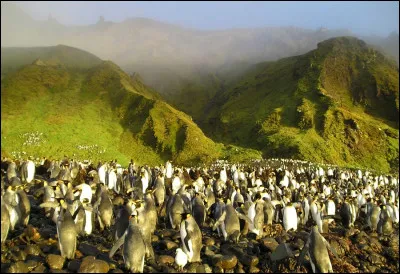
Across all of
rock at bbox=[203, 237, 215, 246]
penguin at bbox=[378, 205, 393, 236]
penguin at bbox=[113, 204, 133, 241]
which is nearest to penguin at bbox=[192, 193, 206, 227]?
rock at bbox=[203, 237, 215, 246]

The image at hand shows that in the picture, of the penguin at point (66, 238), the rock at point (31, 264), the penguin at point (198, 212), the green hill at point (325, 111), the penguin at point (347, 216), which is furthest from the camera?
the green hill at point (325, 111)

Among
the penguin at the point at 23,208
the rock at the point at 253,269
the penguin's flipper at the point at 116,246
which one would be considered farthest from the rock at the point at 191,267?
the penguin at the point at 23,208

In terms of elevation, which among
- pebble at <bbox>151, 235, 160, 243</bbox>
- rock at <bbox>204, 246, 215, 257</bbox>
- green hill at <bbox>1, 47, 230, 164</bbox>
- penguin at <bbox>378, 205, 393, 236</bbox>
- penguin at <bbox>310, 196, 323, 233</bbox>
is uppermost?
rock at <bbox>204, 246, 215, 257</bbox>

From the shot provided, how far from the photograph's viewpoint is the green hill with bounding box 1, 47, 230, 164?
169ft

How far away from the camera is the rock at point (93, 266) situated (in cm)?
943

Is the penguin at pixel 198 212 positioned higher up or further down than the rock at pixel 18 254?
further down

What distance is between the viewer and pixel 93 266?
9.53m

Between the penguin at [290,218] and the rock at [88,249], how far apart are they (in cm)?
794

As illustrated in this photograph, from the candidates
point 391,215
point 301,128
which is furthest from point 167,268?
point 301,128

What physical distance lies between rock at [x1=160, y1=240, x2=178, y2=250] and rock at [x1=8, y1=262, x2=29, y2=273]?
4.07 m

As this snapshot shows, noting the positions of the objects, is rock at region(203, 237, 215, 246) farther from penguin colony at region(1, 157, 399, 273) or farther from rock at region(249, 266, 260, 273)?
rock at region(249, 266, 260, 273)

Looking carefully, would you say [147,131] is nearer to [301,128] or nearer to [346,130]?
[301,128]

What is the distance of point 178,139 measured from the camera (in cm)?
5666

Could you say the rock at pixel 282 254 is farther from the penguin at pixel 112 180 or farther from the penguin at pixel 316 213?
the penguin at pixel 112 180
